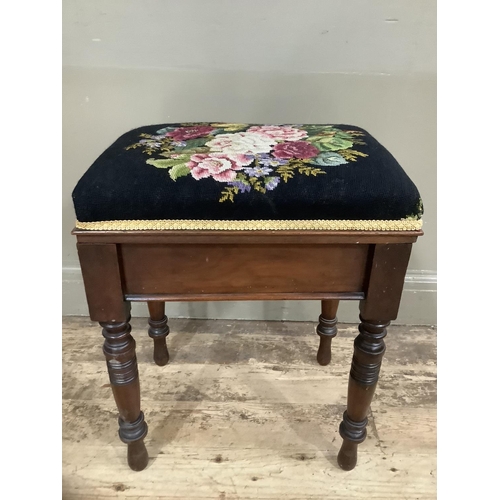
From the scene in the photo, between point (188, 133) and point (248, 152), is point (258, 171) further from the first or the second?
point (188, 133)

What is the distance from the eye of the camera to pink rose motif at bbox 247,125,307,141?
0.73m

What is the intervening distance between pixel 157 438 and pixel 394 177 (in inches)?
26.6

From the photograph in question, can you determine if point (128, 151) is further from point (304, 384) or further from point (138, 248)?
point (304, 384)

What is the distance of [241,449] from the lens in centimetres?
87

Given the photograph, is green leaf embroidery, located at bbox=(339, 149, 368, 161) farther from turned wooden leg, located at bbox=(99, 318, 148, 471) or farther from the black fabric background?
turned wooden leg, located at bbox=(99, 318, 148, 471)

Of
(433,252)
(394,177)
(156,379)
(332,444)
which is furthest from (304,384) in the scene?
(394,177)

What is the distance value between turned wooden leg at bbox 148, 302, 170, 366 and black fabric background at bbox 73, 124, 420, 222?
1.51 ft

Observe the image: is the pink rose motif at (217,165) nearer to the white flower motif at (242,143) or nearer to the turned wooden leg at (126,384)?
the white flower motif at (242,143)

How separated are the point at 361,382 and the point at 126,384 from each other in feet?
1.26

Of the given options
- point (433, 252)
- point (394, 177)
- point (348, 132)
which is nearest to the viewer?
point (394, 177)

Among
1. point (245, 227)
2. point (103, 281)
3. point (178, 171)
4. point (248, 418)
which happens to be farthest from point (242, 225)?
point (248, 418)

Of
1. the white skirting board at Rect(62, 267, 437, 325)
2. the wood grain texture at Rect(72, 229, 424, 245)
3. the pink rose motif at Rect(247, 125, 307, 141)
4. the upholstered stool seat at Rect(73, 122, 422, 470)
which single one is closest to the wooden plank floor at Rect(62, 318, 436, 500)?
the white skirting board at Rect(62, 267, 437, 325)

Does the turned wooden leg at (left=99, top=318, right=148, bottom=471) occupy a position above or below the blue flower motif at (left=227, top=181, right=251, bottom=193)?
below

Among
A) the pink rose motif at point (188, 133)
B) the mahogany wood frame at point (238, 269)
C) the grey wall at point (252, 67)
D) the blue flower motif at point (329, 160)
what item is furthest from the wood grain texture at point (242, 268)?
the grey wall at point (252, 67)
